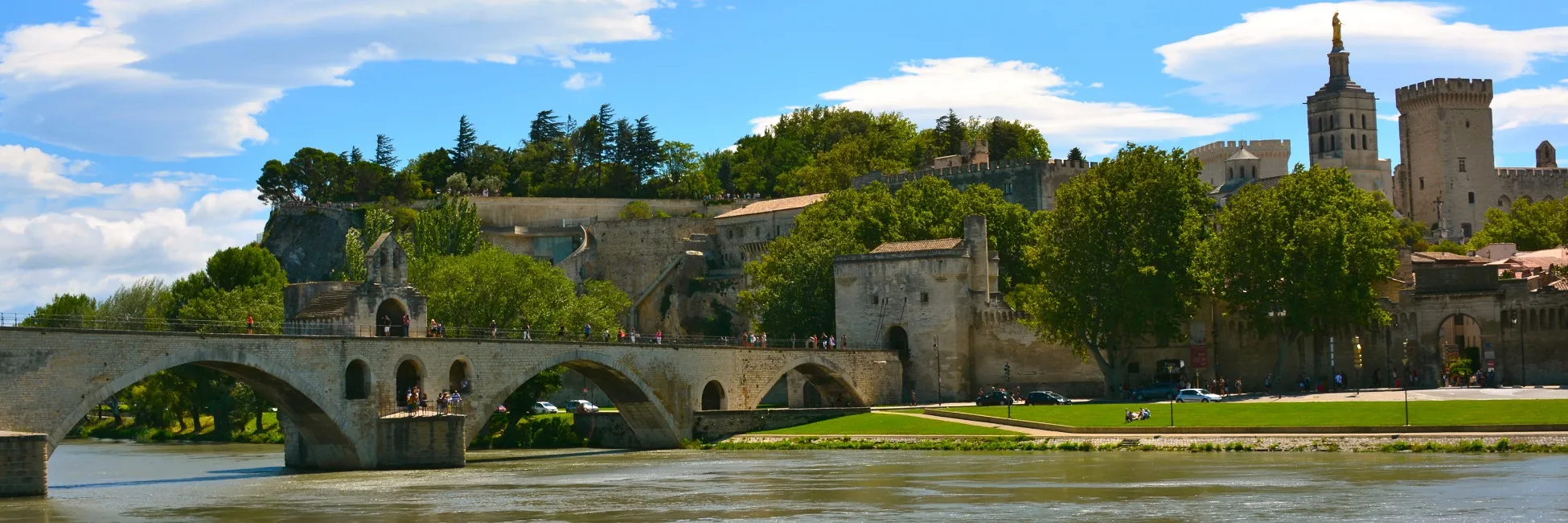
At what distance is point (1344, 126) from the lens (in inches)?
4685

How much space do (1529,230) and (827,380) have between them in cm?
4594

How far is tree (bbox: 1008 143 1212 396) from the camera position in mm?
69938

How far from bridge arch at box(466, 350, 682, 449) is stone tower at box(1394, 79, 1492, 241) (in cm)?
7336

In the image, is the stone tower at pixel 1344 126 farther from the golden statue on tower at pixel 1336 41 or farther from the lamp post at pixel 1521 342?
the lamp post at pixel 1521 342

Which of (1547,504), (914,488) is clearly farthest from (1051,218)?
(1547,504)

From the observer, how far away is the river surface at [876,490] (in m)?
35.5

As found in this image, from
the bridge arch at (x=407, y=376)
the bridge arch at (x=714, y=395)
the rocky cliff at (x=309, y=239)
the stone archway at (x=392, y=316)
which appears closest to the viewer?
the bridge arch at (x=407, y=376)

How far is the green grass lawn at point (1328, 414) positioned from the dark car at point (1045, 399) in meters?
6.63

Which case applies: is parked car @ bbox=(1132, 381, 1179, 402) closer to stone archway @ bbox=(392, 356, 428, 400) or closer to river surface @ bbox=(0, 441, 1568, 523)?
river surface @ bbox=(0, 441, 1568, 523)

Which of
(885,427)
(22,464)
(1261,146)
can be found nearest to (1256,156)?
(1261,146)

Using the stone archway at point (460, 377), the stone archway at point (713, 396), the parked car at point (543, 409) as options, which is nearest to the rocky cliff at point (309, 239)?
the parked car at point (543, 409)

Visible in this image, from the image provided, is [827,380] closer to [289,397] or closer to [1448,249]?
[289,397]

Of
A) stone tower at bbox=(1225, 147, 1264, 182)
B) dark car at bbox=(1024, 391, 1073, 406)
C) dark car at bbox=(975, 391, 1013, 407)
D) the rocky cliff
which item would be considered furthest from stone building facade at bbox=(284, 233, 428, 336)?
stone tower at bbox=(1225, 147, 1264, 182)

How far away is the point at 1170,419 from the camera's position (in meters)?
55.4
